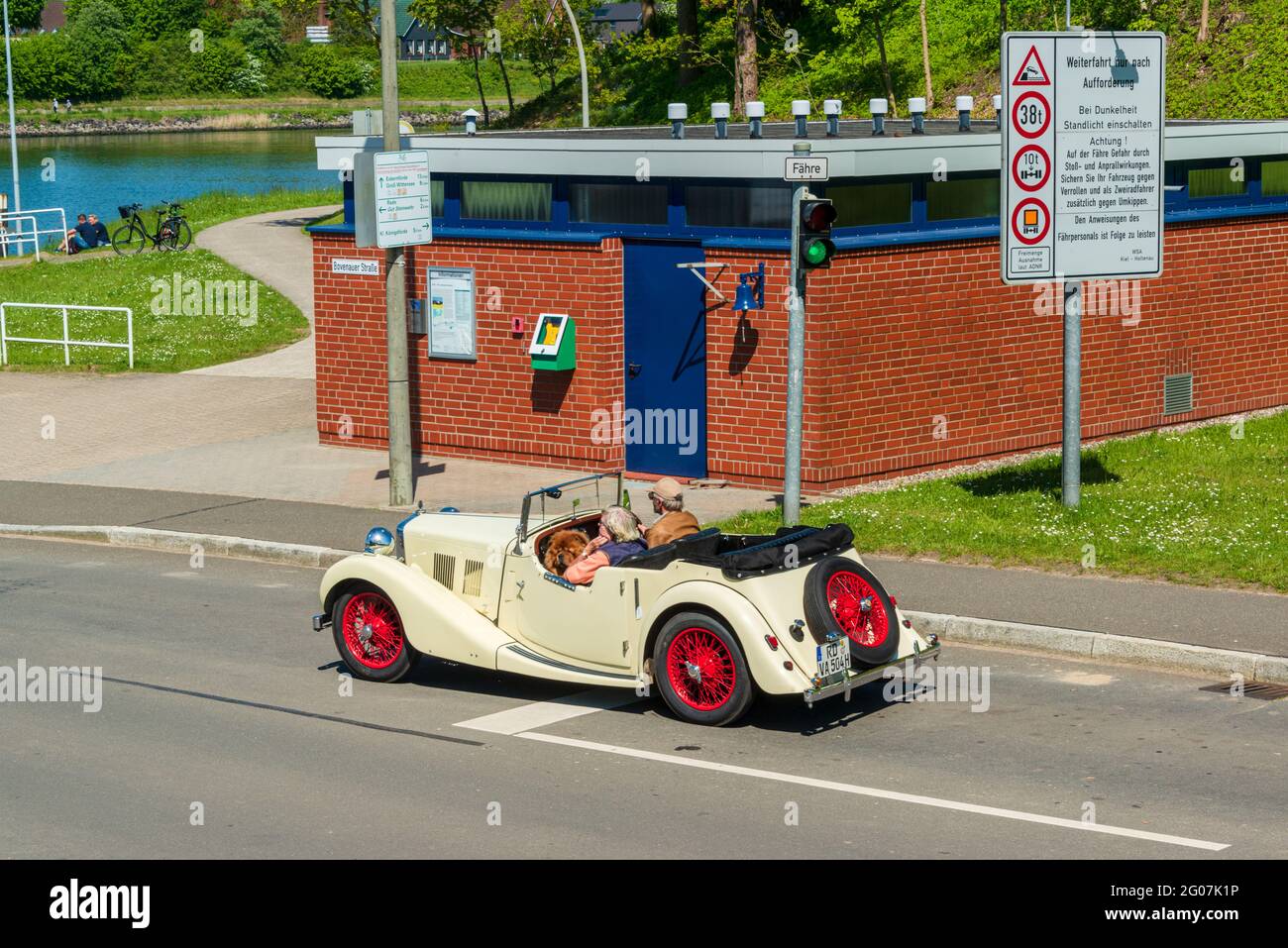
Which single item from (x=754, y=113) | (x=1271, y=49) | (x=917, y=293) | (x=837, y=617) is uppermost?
(x=1271, y=49)

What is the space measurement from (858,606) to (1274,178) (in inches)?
523

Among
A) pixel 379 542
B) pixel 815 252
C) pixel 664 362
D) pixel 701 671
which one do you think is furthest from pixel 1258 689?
pixel 664 362

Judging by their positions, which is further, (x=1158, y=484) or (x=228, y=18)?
(x=228, y=18)

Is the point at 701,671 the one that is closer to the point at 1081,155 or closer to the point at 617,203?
the point at 1081,155

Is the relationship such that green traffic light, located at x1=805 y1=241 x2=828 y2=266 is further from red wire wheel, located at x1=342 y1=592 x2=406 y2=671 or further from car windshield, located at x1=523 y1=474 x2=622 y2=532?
red wire wheel, located at x1=342 y1=592 x2=406 y2=671

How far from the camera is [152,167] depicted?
3428 inches

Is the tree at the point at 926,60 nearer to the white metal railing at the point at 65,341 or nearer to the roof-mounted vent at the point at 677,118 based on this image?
the white metal railing at the point at 65,341

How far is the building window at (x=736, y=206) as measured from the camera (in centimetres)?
1744

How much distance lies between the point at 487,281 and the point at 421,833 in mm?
11301

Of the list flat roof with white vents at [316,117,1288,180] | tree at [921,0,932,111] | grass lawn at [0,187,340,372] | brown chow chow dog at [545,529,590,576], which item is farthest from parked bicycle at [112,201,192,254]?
brown chow chow dog at [545,529,590,576]

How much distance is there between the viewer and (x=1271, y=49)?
36688mm

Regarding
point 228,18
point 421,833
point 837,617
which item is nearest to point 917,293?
point 837,617

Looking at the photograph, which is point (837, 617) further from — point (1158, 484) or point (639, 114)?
point (639, 114)

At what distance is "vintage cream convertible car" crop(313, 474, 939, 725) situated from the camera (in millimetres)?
9898
